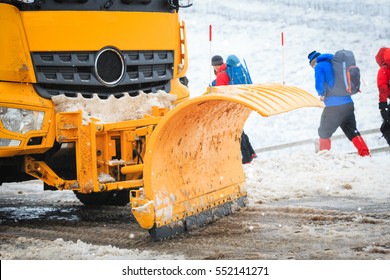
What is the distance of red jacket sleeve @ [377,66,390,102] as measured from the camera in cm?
1190

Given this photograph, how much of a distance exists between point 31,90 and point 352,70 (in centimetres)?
671

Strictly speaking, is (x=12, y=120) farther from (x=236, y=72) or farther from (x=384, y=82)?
(x=384, y=82)

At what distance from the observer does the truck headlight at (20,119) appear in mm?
6668

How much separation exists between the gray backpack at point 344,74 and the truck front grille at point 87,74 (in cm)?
532

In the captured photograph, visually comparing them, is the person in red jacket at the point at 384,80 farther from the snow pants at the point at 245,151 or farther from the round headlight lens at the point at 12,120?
the round headlight lens at the point at 12,120

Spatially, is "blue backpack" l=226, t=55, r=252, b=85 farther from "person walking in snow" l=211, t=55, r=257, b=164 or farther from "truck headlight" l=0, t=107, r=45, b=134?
"truck headlight" l=0, t=107, r=45, b=134

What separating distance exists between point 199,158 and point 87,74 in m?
1.24

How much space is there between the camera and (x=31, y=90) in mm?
6891

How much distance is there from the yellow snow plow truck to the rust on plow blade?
0.01 metres

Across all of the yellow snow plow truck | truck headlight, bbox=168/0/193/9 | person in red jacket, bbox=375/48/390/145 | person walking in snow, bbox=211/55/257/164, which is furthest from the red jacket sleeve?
the yellow snow plow truck

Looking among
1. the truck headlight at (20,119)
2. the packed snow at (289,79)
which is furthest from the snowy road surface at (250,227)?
the truck headlight at (20,119)
